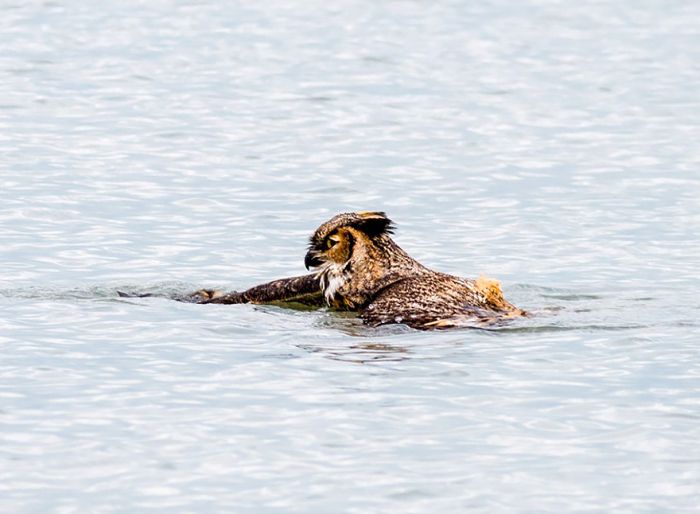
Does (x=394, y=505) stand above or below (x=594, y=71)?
below

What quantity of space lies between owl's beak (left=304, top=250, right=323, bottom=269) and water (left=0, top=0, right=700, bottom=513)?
0.48 meters

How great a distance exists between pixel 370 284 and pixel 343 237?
0.46 m

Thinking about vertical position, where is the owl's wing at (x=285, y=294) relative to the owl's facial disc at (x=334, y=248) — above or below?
below

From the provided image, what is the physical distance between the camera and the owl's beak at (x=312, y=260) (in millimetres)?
14406

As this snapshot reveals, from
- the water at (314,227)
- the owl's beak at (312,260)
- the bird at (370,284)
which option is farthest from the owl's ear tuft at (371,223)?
the water at (314,227)

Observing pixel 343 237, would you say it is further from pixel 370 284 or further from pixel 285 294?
pixel 285 294

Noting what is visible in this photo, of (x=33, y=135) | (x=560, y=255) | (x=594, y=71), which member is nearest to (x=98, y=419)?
(x=560, y=255)

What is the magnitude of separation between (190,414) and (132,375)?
1.12 meters

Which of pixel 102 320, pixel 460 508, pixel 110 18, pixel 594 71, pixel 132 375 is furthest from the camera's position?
pixel 110 18

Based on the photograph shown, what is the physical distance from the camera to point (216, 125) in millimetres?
25547

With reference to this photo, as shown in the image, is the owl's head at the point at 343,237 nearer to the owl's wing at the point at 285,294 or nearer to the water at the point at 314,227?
the owl's wing at the point at 285,294

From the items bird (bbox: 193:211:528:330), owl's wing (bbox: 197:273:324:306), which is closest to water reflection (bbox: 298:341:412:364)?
bird (bbox: 193:211:528:330)

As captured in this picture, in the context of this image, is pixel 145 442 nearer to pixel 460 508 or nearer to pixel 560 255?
pixel 460 508

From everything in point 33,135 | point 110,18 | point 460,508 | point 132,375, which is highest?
point 110,18
